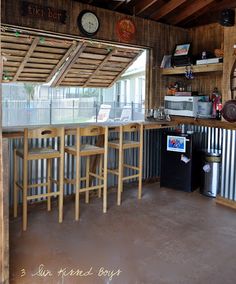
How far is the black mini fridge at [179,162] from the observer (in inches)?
167

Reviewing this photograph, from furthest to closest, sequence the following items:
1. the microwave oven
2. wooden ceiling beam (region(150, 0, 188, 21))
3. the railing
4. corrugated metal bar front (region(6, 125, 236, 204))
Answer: the railing → the microwave oven → wooden ceiling beam (region(150, 0, 188, 21)) → corrugated metal bar front (region(6, 125, 236, 204))

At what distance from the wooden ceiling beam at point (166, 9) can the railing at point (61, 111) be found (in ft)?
4.45

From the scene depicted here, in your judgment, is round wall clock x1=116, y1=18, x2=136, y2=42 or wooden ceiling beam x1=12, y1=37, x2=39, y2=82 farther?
wooden ceiling beam x1=12, y1=37, x2=39, y2=82

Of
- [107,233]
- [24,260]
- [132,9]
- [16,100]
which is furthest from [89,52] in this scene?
[24,260]

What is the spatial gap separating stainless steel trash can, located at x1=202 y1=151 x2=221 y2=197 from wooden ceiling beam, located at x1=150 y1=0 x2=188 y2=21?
6.80 ft

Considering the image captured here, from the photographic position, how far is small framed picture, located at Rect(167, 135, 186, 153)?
167 inches

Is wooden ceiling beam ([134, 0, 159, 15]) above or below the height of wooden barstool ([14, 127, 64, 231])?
above

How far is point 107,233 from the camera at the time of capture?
3.00 m

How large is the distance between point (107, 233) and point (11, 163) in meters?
1.33

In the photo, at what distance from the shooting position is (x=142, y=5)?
4309 millimetres

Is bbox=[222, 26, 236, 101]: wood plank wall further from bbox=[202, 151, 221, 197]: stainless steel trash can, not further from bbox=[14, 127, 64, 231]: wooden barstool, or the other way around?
bbox=[14, 127, 64, 231]: wooden barstool

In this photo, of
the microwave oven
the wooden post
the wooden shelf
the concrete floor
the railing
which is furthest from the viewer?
the railing

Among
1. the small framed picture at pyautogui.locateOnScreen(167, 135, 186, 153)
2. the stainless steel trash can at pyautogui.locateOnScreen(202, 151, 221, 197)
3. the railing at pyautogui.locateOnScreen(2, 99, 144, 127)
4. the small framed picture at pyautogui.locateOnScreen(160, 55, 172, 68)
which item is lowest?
the stainless steel trash can at pyautogui.locateOnScreen(202, 151, 221, 197)

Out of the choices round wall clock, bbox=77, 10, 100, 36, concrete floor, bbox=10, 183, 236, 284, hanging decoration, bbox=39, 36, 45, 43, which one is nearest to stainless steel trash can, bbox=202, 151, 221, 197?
concrete floor, bbox=10, 183, 236, 284
